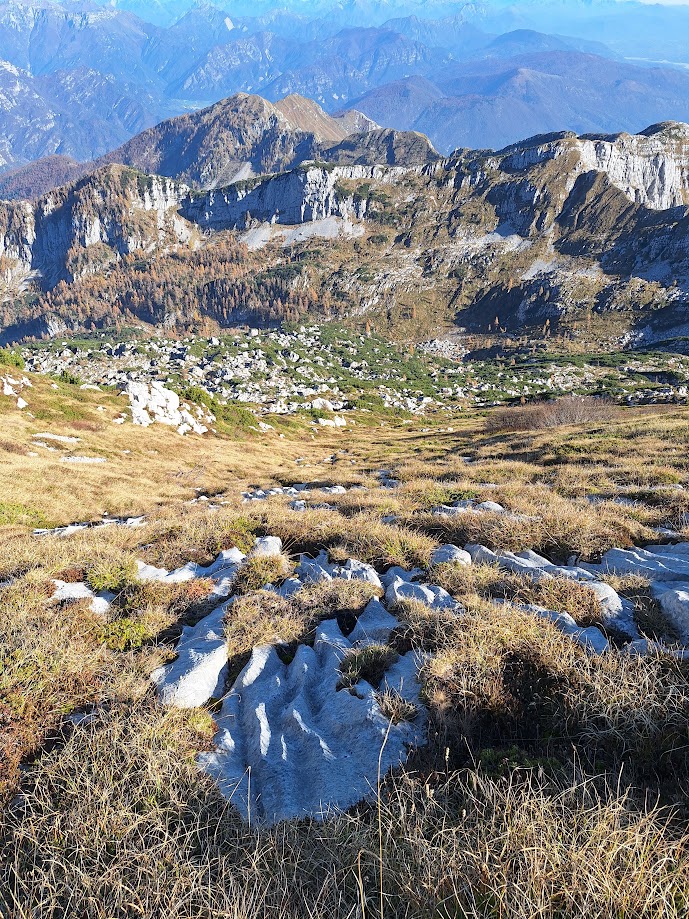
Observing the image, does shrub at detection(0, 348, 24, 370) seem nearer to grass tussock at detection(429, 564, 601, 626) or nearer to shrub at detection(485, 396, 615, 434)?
grass tussock at detection(429, 564, 601, 626)

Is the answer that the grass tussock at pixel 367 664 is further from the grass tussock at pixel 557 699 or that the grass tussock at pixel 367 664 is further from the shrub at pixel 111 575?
the shrub at pixel 111 575

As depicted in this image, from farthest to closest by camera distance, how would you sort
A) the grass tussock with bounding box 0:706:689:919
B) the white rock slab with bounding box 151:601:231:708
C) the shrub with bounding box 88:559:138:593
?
the shrub with bounding box 88:559:138:593 < the white rock slab with bounding box 151:601:231:708 < the grass tussock with bounding box 0:706:689:919

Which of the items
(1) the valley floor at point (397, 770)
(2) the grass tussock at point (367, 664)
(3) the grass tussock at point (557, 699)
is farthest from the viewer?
(2) the grass tussock at point (367, 664)

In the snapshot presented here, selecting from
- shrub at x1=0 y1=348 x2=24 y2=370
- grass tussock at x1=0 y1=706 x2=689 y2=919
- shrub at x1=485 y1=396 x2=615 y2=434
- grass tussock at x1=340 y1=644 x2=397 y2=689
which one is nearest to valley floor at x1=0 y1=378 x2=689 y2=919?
grass tussock at x1=0 y1=706 x2=689 y2=919

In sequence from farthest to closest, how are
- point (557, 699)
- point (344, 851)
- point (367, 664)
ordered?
point (367, 664)
point (557, 699)
point (344, 851)

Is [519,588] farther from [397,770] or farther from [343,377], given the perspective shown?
[343,377]

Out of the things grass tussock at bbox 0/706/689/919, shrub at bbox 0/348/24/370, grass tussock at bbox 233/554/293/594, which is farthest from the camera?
shrub at bbox 0/348/24/370

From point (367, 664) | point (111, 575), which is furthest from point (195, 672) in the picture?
point (111, 575)

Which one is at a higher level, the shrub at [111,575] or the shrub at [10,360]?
the shrub at [111,575]

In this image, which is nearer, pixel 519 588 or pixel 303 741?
pixel 303 741

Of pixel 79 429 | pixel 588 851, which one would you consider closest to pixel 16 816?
pixel 588 851

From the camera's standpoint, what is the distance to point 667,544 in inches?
378

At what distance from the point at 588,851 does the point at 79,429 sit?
43114 millimetres

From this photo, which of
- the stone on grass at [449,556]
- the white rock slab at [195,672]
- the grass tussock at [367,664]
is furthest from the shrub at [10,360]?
the grass tussock at [367,664]
